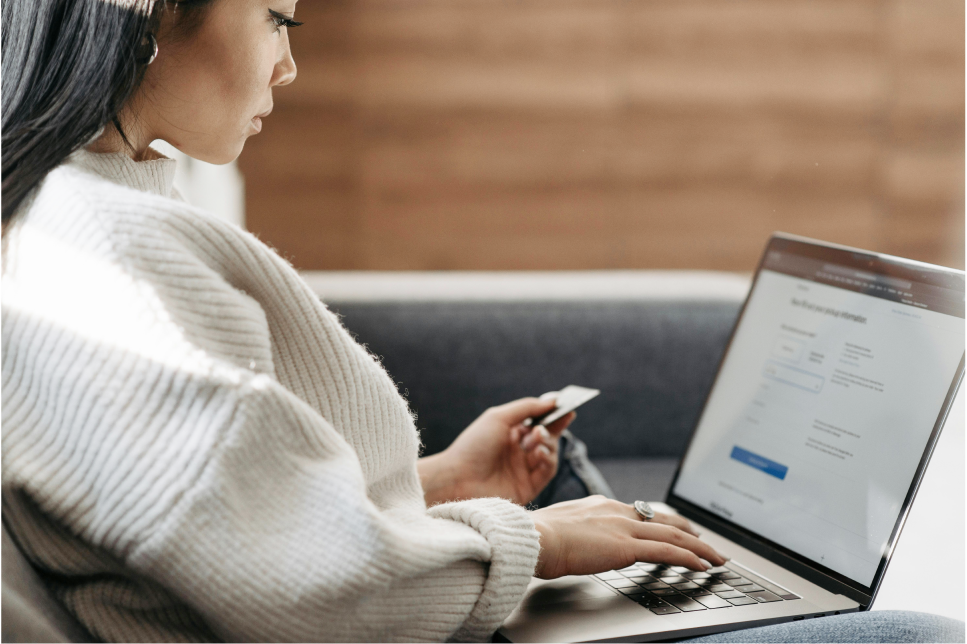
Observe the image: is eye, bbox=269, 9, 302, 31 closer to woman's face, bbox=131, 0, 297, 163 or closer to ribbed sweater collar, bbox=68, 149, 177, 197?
woman's face, bbox=131, 0, 297, 163

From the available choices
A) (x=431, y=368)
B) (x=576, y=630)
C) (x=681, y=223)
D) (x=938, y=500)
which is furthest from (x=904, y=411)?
(x=681, y=223)

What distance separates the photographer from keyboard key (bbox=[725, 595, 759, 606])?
62cm

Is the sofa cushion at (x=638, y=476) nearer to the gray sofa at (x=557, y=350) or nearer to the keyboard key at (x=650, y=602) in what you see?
the gray sofa at (x=557, y=350)

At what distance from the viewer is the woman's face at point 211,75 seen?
1.89ft

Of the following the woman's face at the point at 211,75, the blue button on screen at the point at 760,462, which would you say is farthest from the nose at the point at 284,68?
the blue button on screen at the point at 760,462

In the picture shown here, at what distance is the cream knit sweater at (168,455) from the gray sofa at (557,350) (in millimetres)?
787

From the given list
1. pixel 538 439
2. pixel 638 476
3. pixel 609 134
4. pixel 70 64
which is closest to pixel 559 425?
pixel 538 439

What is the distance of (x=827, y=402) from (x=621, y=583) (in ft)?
0.82

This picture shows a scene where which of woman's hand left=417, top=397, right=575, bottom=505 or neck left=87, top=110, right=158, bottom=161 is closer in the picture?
neck left=87, top=110, right=158, bottom=161

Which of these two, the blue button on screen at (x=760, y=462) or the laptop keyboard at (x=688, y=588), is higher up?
the blue button on screen at (x=760, y=462)

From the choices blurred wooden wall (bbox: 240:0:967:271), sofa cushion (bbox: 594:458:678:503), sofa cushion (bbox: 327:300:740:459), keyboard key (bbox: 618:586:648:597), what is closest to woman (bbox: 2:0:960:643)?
keyboard key (bbox: 618:586:648:597)

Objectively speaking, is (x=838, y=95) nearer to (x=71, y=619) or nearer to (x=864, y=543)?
(x=864, y=543)

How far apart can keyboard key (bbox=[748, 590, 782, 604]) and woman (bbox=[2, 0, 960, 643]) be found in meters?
0.20

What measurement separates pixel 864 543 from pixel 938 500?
A: 76 mm
